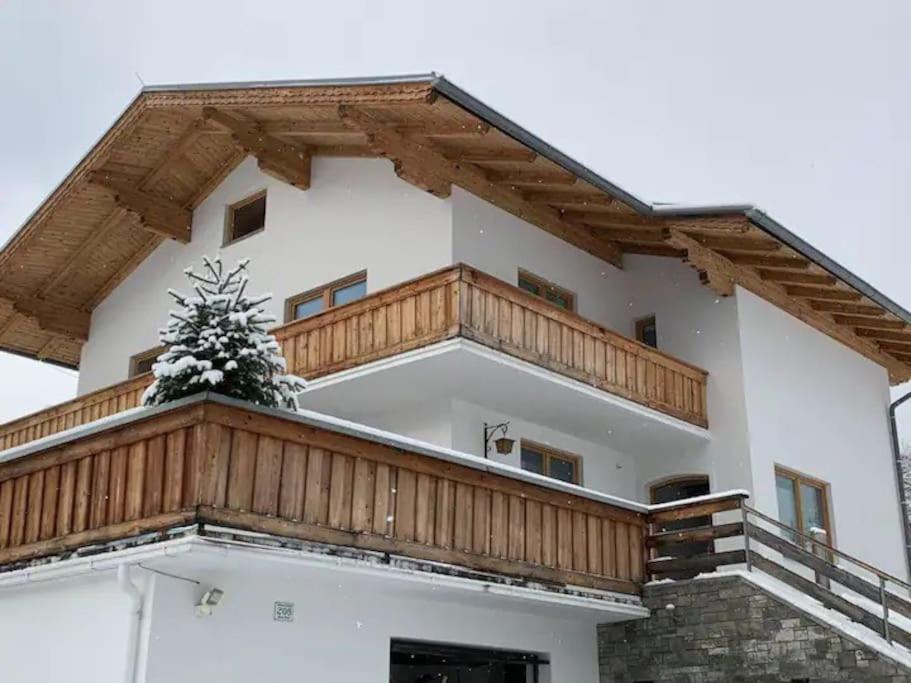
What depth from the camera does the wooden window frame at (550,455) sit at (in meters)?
16.8

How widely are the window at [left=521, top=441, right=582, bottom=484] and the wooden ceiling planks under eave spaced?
341 centimetres

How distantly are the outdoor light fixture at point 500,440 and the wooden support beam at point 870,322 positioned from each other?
731 cm

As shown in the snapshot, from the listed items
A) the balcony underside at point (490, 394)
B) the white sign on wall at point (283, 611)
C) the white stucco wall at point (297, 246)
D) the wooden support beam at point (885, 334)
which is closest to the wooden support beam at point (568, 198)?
the white stucco wall at point (297, 246)

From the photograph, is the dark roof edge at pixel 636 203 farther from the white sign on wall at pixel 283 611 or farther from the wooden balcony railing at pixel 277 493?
the white sign on wall at pixel 283 611

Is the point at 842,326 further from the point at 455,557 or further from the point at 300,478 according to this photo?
the point at 300,478

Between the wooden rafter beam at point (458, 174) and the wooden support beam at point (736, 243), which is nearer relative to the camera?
the wooden rafter beam at point (458, 174)

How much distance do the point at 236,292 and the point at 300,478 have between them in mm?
1809

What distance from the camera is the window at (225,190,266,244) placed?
19.6m

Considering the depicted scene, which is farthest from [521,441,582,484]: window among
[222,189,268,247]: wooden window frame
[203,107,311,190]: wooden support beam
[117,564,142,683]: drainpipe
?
[117,564,142,683]: drainpipe

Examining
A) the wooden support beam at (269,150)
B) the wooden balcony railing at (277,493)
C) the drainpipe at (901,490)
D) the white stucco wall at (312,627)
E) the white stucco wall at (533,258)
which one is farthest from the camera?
the drainpipe at (901,490)

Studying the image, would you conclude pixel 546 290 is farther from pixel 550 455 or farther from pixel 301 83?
pixel 301 83

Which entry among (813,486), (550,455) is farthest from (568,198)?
(813,486)

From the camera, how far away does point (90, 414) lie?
18.9 metres

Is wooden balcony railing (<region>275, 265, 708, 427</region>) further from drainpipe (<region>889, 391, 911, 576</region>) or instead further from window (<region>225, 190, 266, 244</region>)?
drainpipe (<region>889, 391, 911, 576</region>)
